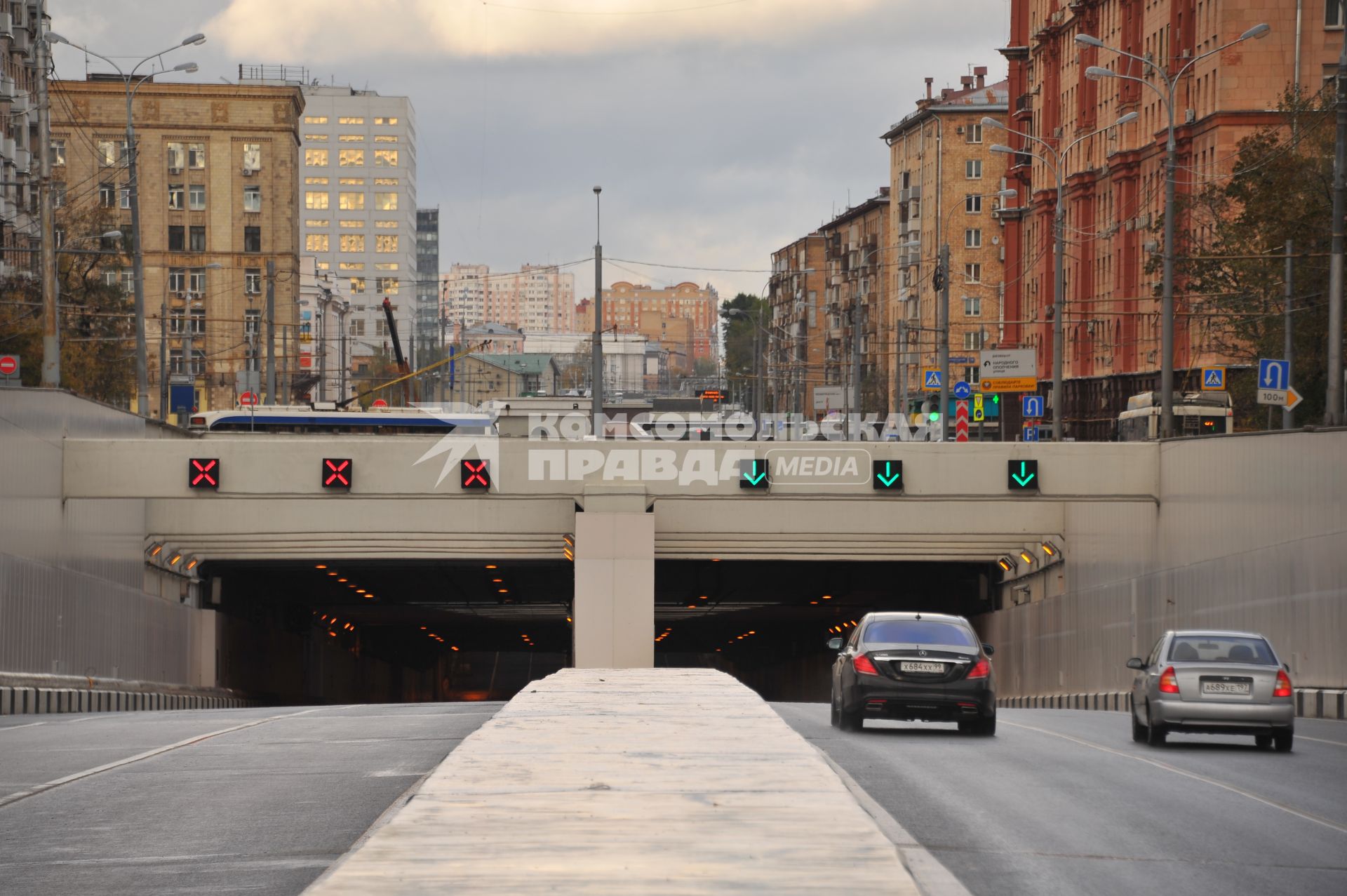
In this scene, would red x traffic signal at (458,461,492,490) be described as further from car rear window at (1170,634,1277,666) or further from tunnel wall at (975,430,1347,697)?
car rear window at (1170,634,1277,666)

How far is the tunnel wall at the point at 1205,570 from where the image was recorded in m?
28.6

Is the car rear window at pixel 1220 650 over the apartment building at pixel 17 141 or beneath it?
beneath

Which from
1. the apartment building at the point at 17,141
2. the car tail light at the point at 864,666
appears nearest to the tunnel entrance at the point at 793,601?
the car tail light at the point at 864,666

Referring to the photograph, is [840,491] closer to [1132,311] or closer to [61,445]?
[61,445]

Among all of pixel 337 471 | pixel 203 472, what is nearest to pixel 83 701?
pixel 203 472

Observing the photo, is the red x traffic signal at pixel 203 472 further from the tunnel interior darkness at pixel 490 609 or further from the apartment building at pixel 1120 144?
the apartment building at pixel 1120 144

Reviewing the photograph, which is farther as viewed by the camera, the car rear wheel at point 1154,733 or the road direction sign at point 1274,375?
the road direction sign at point 1274,375

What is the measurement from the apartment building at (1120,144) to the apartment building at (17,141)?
4352 cm

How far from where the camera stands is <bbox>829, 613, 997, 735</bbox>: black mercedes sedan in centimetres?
2186

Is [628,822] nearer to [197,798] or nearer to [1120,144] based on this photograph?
[197,798]

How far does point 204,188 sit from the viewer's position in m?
124

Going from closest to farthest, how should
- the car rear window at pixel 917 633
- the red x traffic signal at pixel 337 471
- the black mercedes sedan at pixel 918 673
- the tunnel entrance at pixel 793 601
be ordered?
the black mercedes sedan at pixel 918 673 < the car rear window at pixel 917 633 < the red x traffic signal at pixel 337 471 < the tunnel entrance at pixel 793 601

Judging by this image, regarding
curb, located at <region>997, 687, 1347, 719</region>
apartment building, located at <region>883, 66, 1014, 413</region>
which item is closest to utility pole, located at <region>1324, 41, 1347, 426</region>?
curb, located at <region>997, 687, 1347, 719</region>

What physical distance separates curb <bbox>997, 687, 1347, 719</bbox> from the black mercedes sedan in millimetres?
5992
